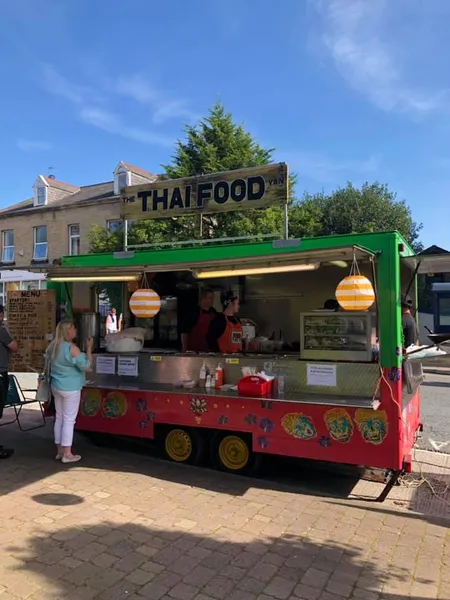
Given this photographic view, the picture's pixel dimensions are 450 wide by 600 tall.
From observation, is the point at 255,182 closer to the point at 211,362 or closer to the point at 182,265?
the point at 182,265

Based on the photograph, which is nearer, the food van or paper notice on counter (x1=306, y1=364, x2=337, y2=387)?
the food van

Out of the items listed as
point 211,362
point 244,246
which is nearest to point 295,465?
point 211,362

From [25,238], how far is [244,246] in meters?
25.3

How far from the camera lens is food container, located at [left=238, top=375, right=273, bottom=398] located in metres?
4.77

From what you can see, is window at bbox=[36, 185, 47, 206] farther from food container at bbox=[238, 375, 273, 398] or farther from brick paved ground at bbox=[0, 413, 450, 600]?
food container at bbox=[238, 375, 273, 398]

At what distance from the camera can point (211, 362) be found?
215 inches

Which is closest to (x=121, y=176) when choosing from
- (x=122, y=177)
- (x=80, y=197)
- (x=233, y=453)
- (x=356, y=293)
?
(x=122, y=177)

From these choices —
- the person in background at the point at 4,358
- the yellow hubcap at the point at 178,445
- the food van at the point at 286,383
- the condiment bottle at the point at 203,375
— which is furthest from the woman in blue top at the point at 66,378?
the condiment bottle at the point at 203,375

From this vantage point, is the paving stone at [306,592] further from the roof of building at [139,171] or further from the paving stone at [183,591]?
the roof of building at [139,171]

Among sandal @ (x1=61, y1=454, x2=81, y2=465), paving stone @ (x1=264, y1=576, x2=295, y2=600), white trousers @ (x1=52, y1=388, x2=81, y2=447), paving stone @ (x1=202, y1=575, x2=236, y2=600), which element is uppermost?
white trousers @ (x1=52, y1=388, x2=81, y2=447)

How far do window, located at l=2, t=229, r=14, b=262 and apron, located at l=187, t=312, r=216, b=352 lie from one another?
25.1 m

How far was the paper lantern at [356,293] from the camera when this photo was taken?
423 cm

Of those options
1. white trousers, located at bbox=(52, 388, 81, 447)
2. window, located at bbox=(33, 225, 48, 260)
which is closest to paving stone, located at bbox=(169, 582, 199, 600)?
white trousers, located at bbox=(52, 388, 81, 447)

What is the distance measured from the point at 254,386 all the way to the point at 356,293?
4.50 ft
